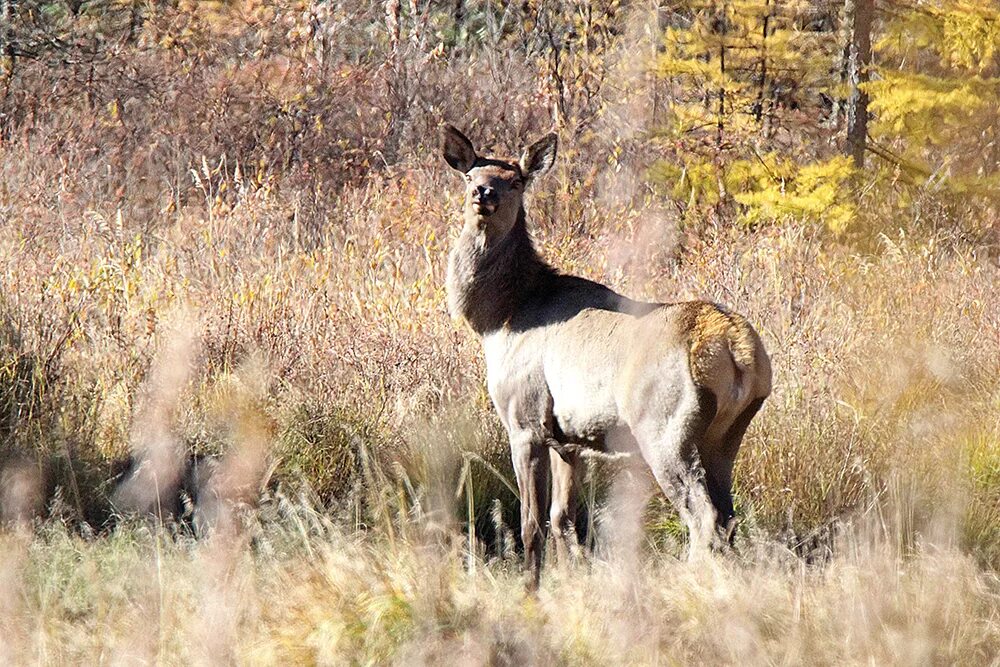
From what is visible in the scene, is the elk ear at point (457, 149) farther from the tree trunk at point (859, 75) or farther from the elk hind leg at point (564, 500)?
the tree trunk at point (859, 75)

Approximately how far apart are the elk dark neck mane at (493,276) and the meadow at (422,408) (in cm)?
87

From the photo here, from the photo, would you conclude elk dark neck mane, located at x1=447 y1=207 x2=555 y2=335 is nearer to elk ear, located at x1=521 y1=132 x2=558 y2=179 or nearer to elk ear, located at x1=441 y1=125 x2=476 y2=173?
elk ear, located at x1=521 y1=132 x2=558 y2=179

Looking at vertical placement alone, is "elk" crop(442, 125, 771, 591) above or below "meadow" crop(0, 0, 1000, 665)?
above

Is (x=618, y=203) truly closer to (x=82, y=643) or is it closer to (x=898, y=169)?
(x=898, y=169)

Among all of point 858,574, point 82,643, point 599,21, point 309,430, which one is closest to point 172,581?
point 82,643

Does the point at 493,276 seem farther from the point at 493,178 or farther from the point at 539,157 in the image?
the point at 539,157

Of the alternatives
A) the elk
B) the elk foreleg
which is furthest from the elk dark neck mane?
the elk foreleg

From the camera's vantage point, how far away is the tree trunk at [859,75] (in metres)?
14.6

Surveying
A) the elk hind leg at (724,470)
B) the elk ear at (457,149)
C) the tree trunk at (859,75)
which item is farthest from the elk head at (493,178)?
the tree trunk at (859,75)

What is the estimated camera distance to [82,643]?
5.21m

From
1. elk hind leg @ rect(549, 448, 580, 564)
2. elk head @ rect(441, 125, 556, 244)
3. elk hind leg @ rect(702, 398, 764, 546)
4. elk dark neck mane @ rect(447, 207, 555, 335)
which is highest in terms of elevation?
elk head @ rect(441, 125, 556, 244)

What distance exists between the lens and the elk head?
6898 mm

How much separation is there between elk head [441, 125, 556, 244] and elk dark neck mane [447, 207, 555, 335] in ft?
0.22

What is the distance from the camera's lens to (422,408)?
809 centimetres
